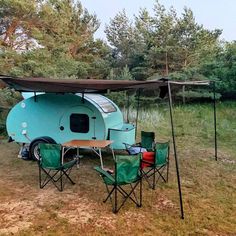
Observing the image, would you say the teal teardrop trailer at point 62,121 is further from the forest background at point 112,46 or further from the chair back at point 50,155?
the forest background at point 112,46

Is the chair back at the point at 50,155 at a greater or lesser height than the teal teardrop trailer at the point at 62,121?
lesser

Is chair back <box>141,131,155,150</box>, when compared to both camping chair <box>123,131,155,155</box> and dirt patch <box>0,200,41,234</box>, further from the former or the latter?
dirt patch <box>0,200,41,234</box>

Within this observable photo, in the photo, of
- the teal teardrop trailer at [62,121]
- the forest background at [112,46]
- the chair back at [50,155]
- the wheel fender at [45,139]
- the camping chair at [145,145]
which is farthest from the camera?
the forest background at [112,46]

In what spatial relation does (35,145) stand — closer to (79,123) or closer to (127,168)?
(79,123)

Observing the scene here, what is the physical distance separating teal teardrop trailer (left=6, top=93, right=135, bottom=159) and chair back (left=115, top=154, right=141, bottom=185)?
7.71 feet

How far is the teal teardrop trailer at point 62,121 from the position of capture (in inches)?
263

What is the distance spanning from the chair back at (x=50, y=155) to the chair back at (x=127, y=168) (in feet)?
4.16

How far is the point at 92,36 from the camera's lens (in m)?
22.3

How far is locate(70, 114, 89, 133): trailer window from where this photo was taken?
6.77m

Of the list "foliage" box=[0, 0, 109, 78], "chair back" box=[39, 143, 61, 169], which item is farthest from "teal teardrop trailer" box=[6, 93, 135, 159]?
"foliage" box=[0, 0, 109, 78]

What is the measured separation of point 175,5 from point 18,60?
1136cm

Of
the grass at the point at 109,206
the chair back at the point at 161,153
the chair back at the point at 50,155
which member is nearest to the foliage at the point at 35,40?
the grass at the point at 109,206

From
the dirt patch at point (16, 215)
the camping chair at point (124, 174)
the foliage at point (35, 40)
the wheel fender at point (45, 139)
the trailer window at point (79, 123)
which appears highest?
the foliage at point (35, 40)

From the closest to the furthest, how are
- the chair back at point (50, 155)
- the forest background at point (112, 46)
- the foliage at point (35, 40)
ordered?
1. the chair back at point (50, 155)
2. the foliage at point (35, 40)
3. the forest background at point (112, 46)
